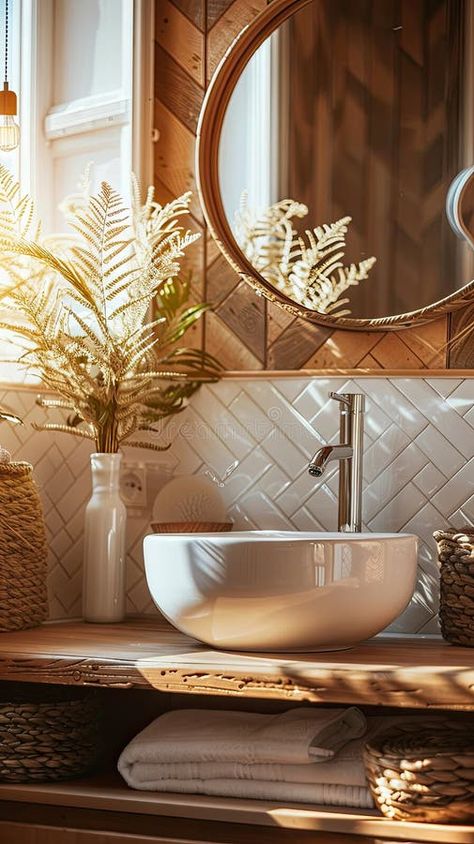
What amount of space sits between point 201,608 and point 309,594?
163 mm

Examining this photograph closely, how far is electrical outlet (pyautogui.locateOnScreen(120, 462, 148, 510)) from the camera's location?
2119 mm

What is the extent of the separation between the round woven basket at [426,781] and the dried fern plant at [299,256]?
879mm

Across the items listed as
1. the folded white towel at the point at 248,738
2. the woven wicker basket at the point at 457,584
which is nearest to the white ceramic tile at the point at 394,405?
the woven wicker basket at the point at 457,584

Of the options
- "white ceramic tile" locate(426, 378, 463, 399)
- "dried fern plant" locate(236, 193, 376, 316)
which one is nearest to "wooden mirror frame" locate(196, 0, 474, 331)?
"dried fern plant" locate(236, 193, 376, 316)

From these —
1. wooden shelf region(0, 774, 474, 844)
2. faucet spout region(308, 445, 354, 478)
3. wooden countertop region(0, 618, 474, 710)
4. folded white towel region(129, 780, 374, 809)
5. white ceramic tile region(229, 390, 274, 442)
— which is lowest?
wooden shelf region(0, 774, 474, 844)

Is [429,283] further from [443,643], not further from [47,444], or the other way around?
[47,444]

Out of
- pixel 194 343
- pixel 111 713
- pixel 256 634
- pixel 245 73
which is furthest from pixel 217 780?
pixel 245 73

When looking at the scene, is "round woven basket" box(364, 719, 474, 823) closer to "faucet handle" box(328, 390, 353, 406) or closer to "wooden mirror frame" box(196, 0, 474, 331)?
"faucet handle" box(328, 390, 353, 406)

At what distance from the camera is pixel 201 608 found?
155cm

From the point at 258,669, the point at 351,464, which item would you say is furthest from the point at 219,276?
the point at 258,669

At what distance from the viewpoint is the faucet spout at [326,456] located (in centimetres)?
177

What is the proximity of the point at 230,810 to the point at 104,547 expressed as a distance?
0.59m

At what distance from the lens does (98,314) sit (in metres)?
1.94

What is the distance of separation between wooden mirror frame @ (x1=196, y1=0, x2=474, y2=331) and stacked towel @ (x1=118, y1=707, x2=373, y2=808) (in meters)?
0.75
